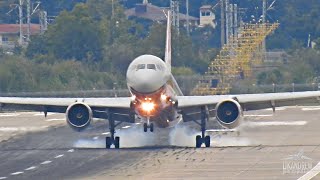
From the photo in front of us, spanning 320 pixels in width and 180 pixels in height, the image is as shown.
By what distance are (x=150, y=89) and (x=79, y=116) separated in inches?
120

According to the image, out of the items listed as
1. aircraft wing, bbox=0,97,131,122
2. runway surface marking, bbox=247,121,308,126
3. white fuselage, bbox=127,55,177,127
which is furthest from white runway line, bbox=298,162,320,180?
runway surface marking, bbox=247,121,308,126

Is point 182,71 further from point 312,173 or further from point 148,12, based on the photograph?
point 148,12

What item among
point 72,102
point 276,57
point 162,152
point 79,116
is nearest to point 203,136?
point 162,152

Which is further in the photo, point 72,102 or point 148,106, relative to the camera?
point 72,102

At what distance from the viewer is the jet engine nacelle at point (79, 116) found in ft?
177

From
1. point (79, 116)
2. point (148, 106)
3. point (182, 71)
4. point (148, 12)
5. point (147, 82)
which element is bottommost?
point (182, 71)

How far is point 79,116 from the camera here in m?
54.1

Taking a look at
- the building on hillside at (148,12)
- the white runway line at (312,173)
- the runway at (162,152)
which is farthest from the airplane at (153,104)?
the building on hillside at (148,12)

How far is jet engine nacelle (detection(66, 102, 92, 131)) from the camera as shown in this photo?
5409cm

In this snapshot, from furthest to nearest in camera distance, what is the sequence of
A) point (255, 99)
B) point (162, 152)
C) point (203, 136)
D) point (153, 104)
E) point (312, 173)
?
point (255, 99), point (203, 136), point (153, 104), point (162, 152), point (312, 173)

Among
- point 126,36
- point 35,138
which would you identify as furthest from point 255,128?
point 126,36

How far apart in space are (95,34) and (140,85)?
166 ft

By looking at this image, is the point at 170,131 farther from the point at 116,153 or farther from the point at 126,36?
the point at 126,36

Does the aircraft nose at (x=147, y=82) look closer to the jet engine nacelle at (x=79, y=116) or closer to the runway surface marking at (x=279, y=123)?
the jet engine nacelle at (x=79, y=116)
